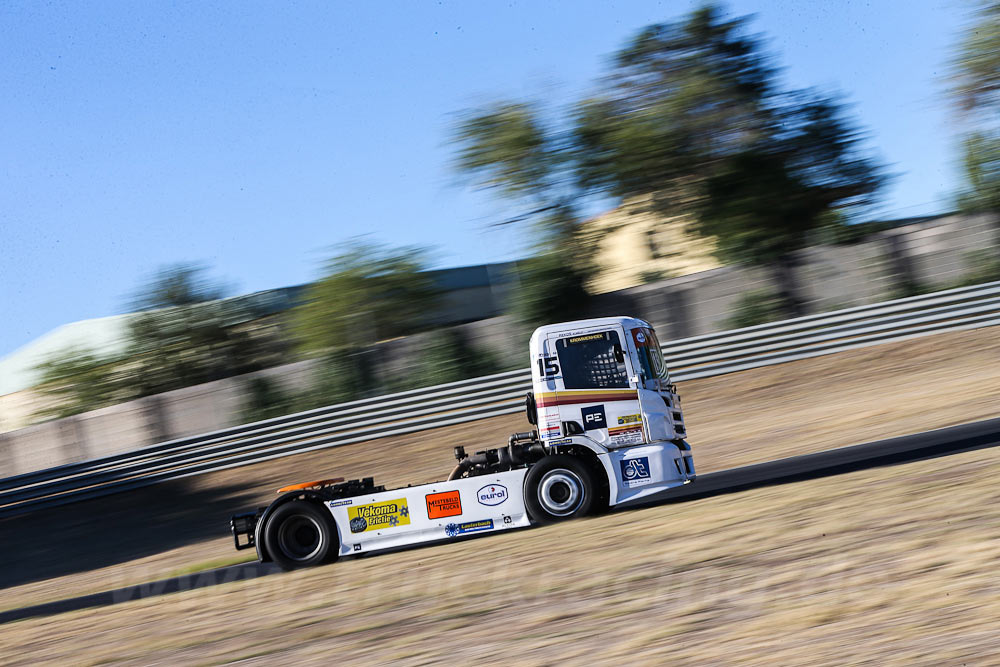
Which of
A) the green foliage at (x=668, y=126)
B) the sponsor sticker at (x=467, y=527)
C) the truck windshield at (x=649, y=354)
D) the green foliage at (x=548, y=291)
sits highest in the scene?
the green foliage at (x=668, y=126)

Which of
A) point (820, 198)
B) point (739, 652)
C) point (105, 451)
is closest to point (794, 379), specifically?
point (820, 198)

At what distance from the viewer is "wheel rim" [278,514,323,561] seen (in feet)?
36.1

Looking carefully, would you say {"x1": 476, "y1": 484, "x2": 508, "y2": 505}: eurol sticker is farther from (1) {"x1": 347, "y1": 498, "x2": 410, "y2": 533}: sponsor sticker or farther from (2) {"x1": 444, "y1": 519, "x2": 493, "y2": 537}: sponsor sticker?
(1) {"x1": 347, "y1": 498, "x2": 410, "y2": 533}: sponsor sticker

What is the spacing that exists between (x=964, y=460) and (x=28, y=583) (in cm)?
1307

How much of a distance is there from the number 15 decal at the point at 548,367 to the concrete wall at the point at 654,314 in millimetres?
12785

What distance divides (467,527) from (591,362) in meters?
2.25

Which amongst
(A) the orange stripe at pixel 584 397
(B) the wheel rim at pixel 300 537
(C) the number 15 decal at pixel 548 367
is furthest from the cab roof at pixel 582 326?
(B) the wheel rim at pixel 300 537

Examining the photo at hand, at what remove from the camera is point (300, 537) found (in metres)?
11.1

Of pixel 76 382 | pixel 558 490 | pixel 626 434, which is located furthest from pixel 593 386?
pixel 76 382

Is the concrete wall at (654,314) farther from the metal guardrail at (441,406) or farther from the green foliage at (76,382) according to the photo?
the green foliage at (76,382)

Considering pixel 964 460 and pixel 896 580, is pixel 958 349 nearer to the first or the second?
pixel 964 460

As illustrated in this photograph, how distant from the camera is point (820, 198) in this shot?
2786 cm

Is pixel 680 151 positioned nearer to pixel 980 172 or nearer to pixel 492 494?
pixel 980 172

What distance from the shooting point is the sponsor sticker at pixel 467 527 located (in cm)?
1072
